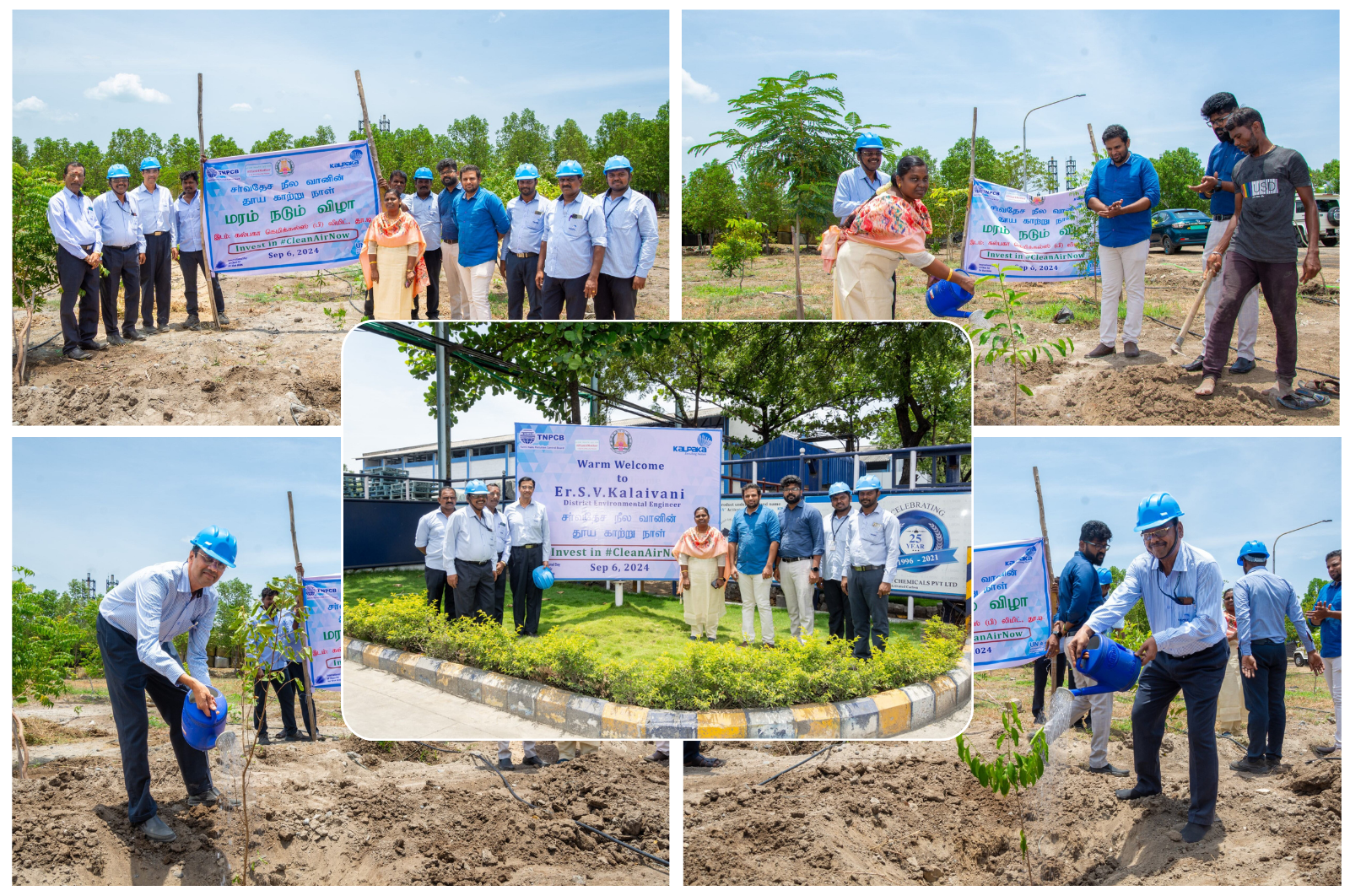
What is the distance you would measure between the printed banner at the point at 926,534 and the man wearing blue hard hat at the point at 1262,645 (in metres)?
2.64

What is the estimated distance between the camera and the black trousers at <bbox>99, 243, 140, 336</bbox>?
6.79 metres

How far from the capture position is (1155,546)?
443 cm

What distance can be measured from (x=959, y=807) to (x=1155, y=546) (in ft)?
5.86

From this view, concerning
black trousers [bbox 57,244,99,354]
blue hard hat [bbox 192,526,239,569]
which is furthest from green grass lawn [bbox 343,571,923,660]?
black trousers [bbox 57,244,99,354]

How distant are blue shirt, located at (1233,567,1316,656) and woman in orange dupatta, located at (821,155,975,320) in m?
2.78

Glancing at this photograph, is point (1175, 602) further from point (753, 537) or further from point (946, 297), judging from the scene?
point (753, 537)

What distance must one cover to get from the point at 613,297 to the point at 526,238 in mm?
952

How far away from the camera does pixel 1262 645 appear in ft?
17.8

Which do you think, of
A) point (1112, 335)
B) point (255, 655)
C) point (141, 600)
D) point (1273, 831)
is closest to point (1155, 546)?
point (1273, 831)

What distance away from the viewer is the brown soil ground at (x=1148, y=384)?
545 centimetres

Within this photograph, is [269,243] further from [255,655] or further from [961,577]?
[961,577]

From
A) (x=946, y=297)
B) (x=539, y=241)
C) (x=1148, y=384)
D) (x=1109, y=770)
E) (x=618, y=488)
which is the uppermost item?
(x=539, y=241)

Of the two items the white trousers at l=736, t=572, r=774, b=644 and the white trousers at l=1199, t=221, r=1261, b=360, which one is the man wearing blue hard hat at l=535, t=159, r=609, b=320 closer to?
the white trousers at l=736, t=572, r=774, b=644

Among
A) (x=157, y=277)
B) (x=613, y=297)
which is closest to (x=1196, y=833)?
(x=613, y=297)
